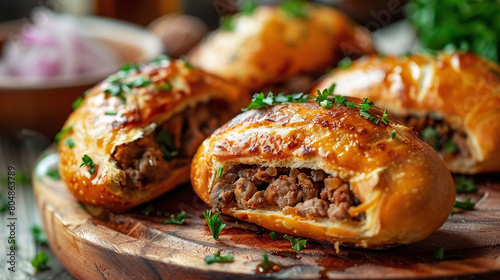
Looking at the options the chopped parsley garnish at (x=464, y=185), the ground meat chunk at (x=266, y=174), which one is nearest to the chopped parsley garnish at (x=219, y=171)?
the ground meat chunk at (x=266, y=174)

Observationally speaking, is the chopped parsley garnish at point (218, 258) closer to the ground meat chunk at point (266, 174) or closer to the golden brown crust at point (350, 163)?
the golden brown crust at point (350, 163)

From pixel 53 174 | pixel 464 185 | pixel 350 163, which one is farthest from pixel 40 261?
pixel 464 185

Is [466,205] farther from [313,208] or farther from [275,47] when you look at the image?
[275,47]

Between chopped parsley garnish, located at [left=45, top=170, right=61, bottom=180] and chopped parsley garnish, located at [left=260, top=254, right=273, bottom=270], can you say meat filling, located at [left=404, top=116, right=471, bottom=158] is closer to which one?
chopped parsley garnish, located at [left=260, top=254, right=273, bottom=270]

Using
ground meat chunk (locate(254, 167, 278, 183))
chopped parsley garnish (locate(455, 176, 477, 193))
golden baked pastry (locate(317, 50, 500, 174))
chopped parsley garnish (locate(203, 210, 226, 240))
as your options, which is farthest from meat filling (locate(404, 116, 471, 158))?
chopped parsley garnish (locate(203, 210, 226, 240))

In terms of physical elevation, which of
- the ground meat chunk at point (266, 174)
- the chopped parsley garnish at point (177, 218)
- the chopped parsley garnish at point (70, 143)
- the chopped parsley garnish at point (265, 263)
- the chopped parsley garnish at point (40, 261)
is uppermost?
the ground meat chunk at point (266, 174)

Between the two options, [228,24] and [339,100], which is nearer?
[339,100]

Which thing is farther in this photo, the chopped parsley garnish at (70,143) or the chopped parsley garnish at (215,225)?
the chopped parsley garnish at (70,143)
